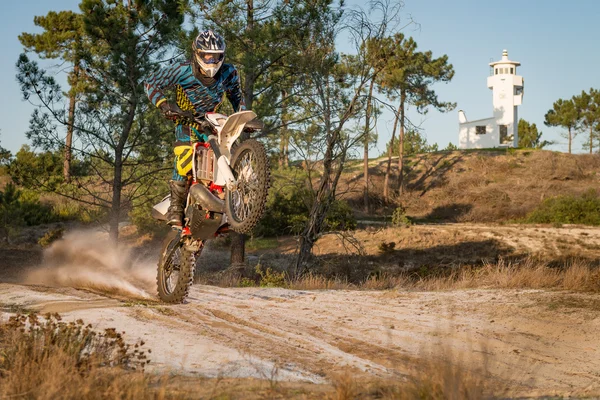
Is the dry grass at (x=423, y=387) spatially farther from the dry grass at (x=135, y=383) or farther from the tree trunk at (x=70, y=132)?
the tree trunk at (x=70, y=132)

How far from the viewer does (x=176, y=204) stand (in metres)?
9.27

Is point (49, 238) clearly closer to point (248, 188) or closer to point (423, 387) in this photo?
point (248, 188)

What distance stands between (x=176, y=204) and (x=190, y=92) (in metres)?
1.46

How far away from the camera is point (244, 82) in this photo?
20078 mm

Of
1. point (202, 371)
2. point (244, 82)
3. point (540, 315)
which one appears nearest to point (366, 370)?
point (202, 371)

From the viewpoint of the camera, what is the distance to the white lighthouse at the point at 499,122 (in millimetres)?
67875

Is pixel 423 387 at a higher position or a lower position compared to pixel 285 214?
lower

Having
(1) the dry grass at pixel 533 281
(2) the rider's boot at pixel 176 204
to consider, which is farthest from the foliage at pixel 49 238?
(2) the rider's boot at pixel 176 204

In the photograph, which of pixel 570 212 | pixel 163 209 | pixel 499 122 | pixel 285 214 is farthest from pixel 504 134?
pixel 163 209

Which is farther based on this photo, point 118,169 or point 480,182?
point 480,182

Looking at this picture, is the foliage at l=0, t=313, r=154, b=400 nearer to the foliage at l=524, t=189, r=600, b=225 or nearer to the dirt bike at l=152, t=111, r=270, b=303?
the dirt bike at l=152, t=111, r=270, b=303

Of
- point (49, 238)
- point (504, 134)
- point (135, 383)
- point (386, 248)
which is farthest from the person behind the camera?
point (504, 134)

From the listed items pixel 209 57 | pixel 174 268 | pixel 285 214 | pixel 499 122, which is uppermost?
pixel 499 122

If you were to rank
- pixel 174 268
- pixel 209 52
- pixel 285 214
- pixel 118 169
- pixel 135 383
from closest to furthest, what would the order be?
1. pixel 135 383
2. pixel 209 52
3. pixel 174 268
4. pixel 118 169
5. pixel 285 214
